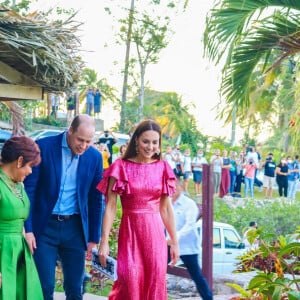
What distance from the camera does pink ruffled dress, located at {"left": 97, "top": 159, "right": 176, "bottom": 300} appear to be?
5.09 metres

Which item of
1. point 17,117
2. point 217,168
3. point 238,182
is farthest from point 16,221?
point 238,182

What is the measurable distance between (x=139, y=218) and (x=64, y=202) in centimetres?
57

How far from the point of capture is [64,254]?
204 inches

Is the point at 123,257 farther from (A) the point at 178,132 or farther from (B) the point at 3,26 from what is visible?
(A) the point at 178,132

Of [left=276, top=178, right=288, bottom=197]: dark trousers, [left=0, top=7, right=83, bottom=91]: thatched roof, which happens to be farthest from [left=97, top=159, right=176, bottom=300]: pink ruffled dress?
[left=276, top=178, right=288, bottom=197]: dark trousers

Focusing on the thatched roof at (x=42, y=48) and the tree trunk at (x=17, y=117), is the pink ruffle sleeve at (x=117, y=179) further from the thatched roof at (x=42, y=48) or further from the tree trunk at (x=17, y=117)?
the tree trunk at (x=17, y=117)

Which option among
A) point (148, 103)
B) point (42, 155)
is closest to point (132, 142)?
point (42, 155)

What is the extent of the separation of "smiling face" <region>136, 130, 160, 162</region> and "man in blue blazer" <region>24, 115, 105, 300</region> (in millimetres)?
369

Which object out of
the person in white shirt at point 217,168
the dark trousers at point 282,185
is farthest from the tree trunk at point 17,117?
the dark trousers at point 282,185

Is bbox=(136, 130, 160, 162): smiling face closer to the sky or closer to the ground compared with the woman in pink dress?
closer to the sky

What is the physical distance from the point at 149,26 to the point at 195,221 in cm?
2100

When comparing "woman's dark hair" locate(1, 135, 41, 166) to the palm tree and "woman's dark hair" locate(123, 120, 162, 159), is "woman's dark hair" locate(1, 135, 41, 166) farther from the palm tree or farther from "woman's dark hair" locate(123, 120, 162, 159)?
the palm tree

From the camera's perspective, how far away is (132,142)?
5223 mm

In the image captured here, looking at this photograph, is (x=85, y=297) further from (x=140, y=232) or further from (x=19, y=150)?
(x=19, y=150)
